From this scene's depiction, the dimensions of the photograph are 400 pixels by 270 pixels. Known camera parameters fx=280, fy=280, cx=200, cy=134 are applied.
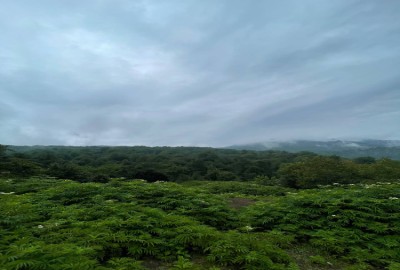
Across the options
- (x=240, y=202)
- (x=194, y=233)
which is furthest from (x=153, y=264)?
(x=240, y=202)

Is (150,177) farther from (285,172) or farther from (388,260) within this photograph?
(388,260)

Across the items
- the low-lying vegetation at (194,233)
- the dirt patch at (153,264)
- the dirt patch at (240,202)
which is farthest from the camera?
the dirt patch at (240,202)

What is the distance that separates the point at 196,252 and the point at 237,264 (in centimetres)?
133

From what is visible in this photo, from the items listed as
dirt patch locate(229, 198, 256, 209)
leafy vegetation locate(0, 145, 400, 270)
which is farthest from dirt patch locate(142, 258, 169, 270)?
dirt patch locate(229, 198, 256, 209)

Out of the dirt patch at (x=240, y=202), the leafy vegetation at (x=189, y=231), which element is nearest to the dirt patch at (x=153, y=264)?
the leafy vegetation at (x=189, y=231)

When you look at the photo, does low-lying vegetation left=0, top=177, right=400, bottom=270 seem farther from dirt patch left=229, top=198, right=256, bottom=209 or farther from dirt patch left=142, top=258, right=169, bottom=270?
dirt patch left=229, top=198, right=256, bottom=209

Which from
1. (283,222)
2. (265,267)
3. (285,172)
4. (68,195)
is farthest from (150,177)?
(265,267)

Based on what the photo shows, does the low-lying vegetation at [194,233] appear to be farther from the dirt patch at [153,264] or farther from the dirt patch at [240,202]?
the dirt patch at [240,202]

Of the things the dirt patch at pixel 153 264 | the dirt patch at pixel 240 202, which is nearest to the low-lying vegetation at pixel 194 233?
the dirt patch at pixel 153 264

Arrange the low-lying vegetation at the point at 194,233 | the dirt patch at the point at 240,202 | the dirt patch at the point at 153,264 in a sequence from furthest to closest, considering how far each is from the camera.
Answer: the dirt patch at the point at 240,202 → the dirt patch at the point at 153,264 → the low-lying vegetation at the point at 194,233

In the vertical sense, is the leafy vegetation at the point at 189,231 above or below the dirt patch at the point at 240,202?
above

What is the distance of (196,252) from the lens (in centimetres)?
827

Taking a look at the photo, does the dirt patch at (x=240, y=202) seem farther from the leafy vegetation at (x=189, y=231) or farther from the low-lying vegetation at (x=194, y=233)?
the low-lying vegetation at (x=194, y=233)

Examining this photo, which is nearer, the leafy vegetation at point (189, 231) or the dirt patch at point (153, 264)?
the leafy vegetation at point (189, 231)
